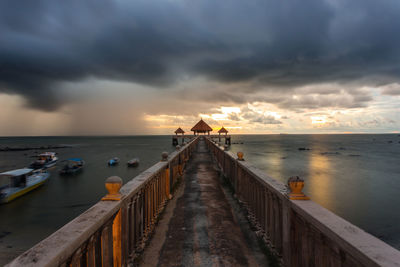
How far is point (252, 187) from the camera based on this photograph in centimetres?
474

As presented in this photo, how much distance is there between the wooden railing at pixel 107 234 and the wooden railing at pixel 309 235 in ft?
7.10

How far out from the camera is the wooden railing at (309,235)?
1561 mm

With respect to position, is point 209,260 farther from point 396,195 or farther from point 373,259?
point 396,195

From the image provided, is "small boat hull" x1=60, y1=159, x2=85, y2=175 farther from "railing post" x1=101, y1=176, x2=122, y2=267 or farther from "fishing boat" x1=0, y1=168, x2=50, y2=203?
"railing post" x1=101, y1=176, x2=122, y2=267

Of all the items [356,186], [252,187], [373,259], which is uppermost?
[373,259]

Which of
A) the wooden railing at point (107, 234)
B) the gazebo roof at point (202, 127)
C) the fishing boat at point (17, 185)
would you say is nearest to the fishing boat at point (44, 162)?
the fishing boat at point (17, 185)

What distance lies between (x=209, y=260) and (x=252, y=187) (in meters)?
1.98

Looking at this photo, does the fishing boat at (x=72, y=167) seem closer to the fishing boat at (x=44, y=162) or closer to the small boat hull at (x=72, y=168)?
the small boat hull at (x=72, y=168)

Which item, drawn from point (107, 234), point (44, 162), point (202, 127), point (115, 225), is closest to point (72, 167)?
point (44, 162)

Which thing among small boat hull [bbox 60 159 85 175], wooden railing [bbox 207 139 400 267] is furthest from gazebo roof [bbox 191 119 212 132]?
wooden railing [bbox 207 139 400 267]

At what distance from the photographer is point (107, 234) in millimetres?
2529

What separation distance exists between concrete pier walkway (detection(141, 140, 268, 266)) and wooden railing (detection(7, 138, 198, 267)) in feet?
1.14

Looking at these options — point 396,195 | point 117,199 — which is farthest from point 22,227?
point 396,195

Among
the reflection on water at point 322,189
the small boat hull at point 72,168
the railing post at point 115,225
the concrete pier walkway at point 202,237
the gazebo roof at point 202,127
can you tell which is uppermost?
the gazebo roof at point 202,127
